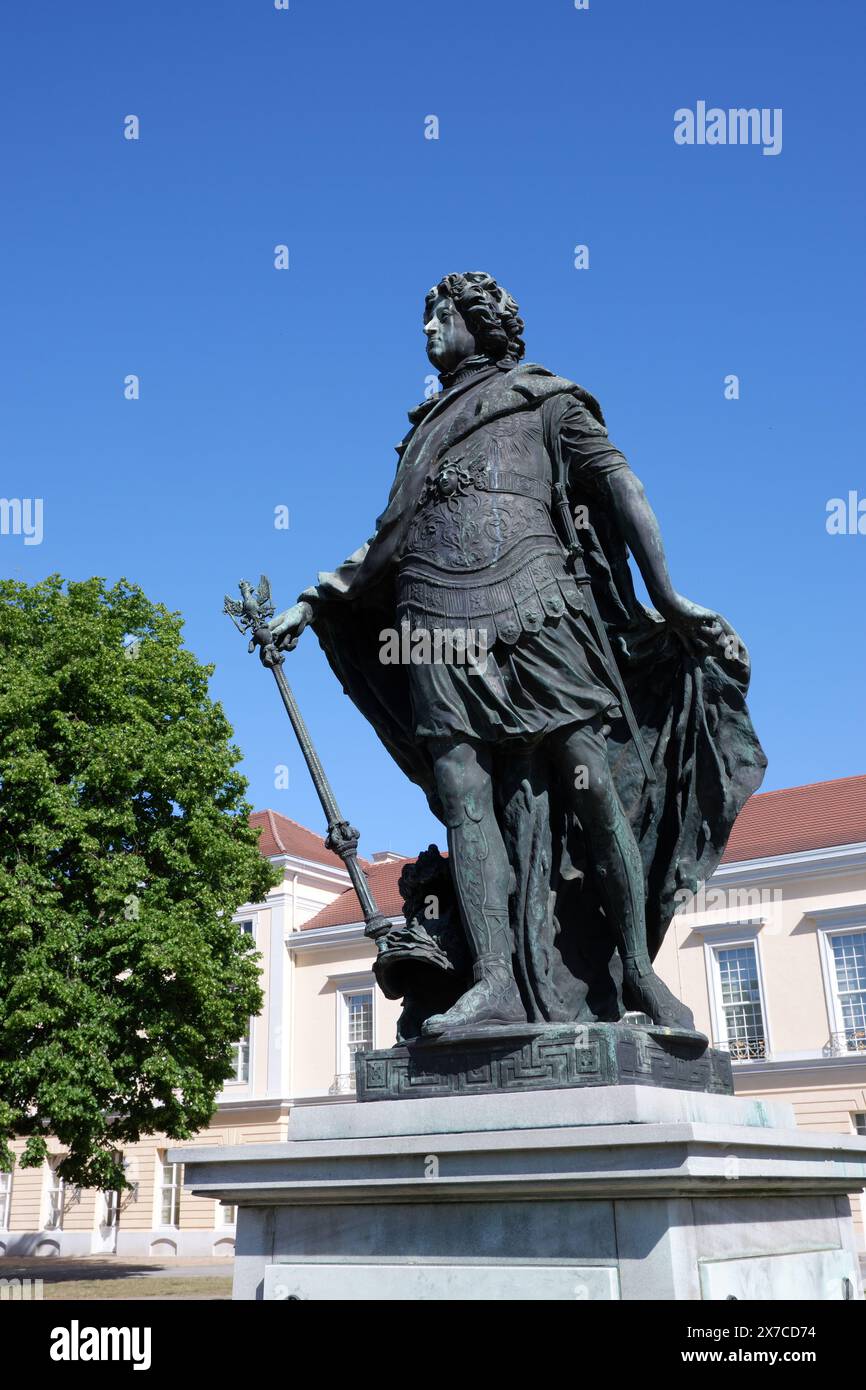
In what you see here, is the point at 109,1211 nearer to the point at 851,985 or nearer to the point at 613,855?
the point at 851,985

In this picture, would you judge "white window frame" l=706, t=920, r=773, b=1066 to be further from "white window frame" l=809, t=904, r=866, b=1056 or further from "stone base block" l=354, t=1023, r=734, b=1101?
"stone base block" l=354, t=1023, r=734, b=1101

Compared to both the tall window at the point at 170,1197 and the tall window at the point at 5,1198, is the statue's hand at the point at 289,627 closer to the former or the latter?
the tall window at the point at 170,1197

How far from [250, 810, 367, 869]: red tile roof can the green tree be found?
49.4ft

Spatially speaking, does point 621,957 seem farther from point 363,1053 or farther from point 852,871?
point 852,871

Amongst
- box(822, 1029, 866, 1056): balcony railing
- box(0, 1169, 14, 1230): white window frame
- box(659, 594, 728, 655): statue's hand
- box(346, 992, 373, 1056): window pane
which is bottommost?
box(0, 1169, 14, 1230): white window frame

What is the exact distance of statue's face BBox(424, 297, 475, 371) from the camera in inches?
211

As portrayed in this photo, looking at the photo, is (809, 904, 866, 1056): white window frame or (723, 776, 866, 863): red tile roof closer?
(809, 904, 866, 1056): white window frame

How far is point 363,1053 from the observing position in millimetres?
4465

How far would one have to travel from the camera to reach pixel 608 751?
4.98 metres

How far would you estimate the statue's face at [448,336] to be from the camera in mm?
5371

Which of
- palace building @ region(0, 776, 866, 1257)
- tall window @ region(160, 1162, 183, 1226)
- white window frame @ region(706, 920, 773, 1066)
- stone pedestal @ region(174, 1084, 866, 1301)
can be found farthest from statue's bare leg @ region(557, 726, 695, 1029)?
tall window @ region(160, 1162, 183, 1226)

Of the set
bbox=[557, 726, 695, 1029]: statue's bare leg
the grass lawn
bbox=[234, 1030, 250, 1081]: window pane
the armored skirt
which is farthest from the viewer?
bbox=[234, 1030, 250, 1081]: window pane

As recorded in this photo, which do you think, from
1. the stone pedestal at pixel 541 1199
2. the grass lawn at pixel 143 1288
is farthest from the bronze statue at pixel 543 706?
the grass lawn at pixel 143 1288
